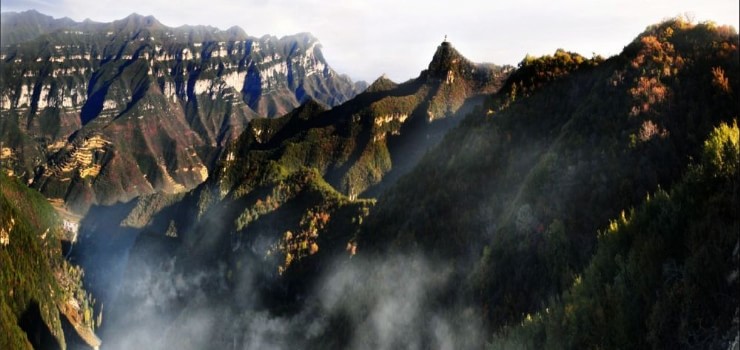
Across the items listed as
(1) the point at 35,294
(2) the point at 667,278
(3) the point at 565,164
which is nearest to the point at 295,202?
(1) the point at 35,294

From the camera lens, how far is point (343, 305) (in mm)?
42219

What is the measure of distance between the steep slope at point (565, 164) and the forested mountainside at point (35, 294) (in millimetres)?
82511

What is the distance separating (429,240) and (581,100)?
13.5 meters

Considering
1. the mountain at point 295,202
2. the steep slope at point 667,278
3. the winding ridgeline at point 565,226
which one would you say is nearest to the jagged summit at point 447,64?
the mountain at point 295,202

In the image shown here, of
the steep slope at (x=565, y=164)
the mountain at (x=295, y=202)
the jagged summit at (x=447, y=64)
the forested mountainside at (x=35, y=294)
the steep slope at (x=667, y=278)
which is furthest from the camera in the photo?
the jagged summit at (x=447, y=64)

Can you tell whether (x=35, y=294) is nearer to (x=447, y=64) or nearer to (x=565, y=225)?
(x=565, y=225)

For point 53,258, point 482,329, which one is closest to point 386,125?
point 53,258

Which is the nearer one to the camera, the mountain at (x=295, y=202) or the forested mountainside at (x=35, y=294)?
the mountain at (x=295, y=202)

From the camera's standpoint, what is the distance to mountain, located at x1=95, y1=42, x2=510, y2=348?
274ft

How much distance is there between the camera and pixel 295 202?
101m

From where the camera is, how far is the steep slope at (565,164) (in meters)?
20.2

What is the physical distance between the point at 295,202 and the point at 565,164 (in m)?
80.7

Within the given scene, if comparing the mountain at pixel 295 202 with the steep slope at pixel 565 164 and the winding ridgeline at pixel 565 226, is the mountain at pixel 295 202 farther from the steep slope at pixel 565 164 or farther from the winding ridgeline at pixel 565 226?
the steep slope at pixel 565 164

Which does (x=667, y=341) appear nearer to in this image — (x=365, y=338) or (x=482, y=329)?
(x=482, y=329)
